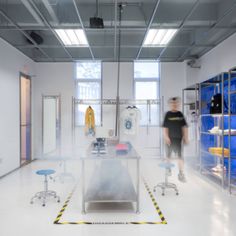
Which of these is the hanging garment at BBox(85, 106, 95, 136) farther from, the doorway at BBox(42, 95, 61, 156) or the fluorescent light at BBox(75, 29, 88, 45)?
the fluorescent light at BBox(75, 29, 88, 45)

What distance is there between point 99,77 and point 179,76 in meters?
2.60

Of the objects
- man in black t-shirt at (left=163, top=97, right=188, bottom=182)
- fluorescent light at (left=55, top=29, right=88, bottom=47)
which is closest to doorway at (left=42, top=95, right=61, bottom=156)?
fluorescent light at (left=55, top=29, right=88, bottom=47)

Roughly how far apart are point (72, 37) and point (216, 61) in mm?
3593

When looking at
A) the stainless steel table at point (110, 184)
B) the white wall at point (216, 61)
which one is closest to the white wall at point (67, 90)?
the white wall at point (216, 61)

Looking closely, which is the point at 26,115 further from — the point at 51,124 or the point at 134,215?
the point at 134,215

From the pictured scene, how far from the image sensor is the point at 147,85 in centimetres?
749

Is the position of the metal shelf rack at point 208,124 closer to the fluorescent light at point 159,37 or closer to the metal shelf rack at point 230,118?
the metal shelf rack at point 230,118

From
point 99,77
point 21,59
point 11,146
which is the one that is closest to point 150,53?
point 99,77

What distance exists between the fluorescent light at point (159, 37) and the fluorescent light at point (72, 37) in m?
1.44

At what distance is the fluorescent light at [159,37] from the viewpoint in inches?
191

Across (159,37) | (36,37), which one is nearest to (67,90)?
(36,37)

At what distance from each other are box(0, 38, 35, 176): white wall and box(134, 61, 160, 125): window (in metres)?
3.48

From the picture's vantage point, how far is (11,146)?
554cm

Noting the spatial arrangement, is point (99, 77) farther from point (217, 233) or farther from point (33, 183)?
point (217, 233)
